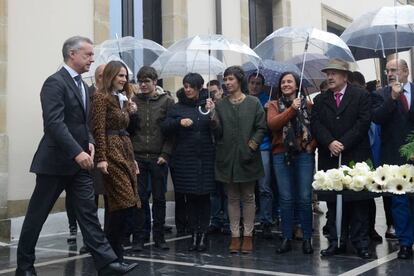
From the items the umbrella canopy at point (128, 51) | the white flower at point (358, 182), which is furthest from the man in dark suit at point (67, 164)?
the umbrella canopy at point (128, 51)

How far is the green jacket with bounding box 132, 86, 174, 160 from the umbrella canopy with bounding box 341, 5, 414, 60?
2.68m

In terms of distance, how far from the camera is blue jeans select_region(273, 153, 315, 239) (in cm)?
609

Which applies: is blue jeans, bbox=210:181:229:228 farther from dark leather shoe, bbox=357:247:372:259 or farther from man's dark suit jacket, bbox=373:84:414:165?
man's dark suit jacket, bbox=373:84:414:165

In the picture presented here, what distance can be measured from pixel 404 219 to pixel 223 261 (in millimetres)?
1780

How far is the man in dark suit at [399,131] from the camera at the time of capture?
5.76 meters

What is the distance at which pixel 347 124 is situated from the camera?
19.2 ft

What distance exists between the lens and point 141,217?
256 inches

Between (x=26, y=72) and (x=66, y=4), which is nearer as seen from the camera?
(x=26, y=72)

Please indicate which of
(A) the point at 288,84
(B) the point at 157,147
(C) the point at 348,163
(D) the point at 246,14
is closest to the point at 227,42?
(A) the point at 288,84

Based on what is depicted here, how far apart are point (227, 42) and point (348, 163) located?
78.4 inches

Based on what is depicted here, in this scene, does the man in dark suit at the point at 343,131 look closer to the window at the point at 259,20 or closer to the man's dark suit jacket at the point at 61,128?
the man's dark suit jacket at the point at 61,128

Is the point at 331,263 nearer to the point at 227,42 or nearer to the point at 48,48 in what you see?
the point at 227,42

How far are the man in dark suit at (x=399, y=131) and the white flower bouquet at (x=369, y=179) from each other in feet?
2.56

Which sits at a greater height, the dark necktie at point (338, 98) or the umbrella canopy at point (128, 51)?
the umbrella canopy at point (128, 51)
